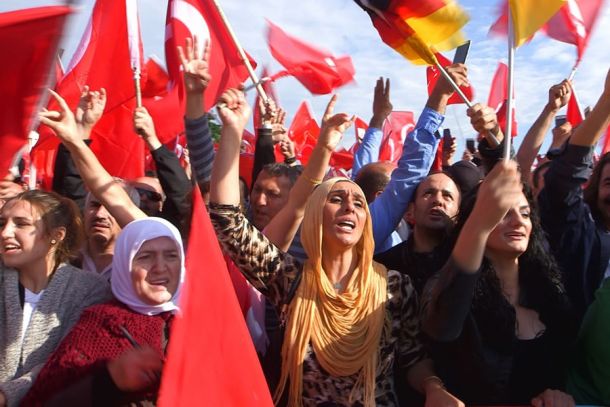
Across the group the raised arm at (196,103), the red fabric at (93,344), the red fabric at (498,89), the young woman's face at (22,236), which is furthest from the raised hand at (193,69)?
the red fabric at (498,89)

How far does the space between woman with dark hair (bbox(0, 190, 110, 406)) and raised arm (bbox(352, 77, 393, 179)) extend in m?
2.33

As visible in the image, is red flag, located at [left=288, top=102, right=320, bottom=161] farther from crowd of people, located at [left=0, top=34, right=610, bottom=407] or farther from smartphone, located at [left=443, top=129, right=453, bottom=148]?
crowd of people, located at [left=0, top=34, right=610, bottom=407]

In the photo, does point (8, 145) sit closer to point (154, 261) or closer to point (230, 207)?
point (154, 261)

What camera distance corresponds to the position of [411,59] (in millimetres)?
3189

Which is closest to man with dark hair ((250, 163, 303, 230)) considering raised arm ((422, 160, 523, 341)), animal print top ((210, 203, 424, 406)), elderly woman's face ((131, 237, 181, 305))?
animal print top ((210, 203, 424, 406))

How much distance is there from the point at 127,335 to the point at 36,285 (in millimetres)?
573

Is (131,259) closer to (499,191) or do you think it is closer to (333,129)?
(333,129)

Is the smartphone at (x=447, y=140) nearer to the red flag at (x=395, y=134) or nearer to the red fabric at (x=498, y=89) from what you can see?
the red fabric at (x=498, y=89)

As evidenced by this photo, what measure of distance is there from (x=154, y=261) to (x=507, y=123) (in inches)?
53.7

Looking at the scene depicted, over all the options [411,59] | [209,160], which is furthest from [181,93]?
[411,59]

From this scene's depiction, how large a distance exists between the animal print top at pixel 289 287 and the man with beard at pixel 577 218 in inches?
28.2

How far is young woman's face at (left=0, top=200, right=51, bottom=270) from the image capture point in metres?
2.59

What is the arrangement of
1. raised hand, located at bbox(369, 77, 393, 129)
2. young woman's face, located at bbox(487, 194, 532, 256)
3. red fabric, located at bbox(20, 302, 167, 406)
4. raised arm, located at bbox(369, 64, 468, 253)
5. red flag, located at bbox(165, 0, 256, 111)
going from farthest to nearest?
raised hand, located at bbox(369, 77, 393, 129), red flag, located at bbox(165, 0, 256, 111), raised arm, located at bbox(369, 64, 468, 253), young woman's face, located at bbox(487, 194, 532, 256), red fabric, located at bbox(20, 302, 167, 406)

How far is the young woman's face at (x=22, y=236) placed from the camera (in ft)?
8.50
